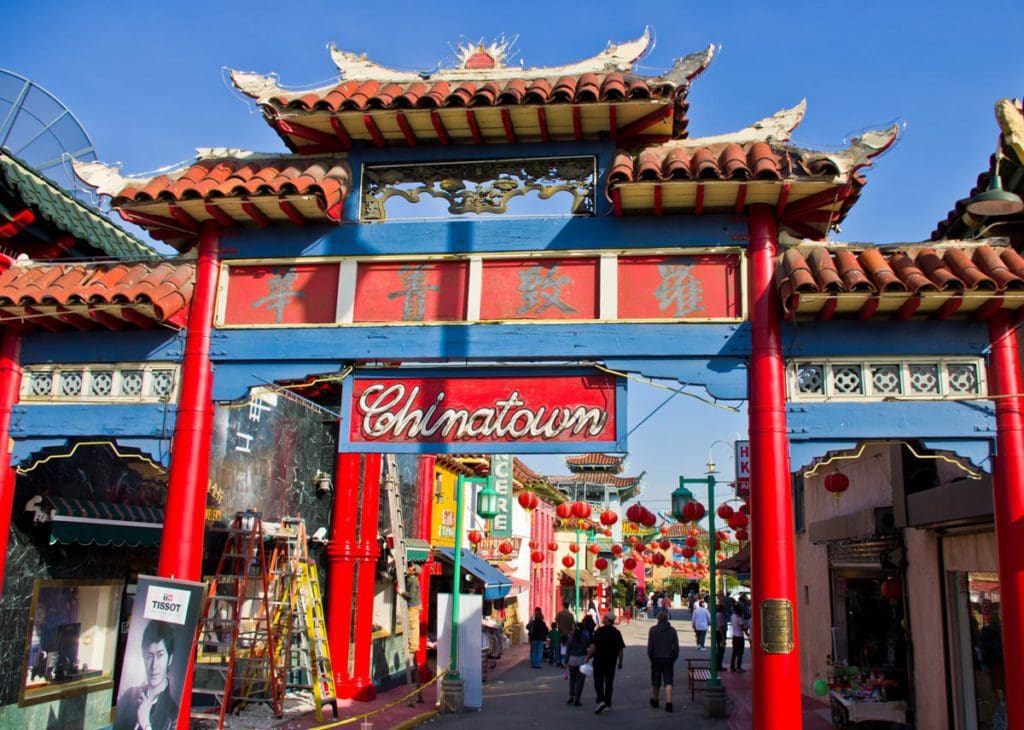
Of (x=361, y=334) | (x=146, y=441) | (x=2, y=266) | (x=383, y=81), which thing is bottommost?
(x=146, y=441)

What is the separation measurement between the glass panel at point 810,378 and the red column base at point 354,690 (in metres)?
11.2

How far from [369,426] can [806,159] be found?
16.3 feet

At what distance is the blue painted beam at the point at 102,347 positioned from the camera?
9.48 meters

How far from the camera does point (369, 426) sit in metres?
9.12

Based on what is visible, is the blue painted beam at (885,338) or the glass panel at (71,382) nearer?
the blue painted beam at (885,338)

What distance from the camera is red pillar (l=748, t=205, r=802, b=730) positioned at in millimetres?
7836

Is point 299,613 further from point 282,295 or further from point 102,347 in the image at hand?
point 282,295

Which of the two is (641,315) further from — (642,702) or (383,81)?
(642,702)

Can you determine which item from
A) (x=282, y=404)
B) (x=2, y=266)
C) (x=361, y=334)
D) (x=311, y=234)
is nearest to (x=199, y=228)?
(x=311, y=234)

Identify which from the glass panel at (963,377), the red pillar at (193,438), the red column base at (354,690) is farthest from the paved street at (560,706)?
the glass panel at (963,377)

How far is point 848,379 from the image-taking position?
8461 millimetres

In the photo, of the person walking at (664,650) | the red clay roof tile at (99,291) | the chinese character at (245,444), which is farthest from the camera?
the person walking at (664,650)

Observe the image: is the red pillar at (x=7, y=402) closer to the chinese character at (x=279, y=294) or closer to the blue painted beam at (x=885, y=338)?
the chinese character at (x=279, y=294)

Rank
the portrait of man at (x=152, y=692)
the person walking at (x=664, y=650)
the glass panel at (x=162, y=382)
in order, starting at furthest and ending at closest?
the person walking at (x=664, y=650)
the glass panel at (x=162, y=382)
the portrait of man at (x=152, y=692)
